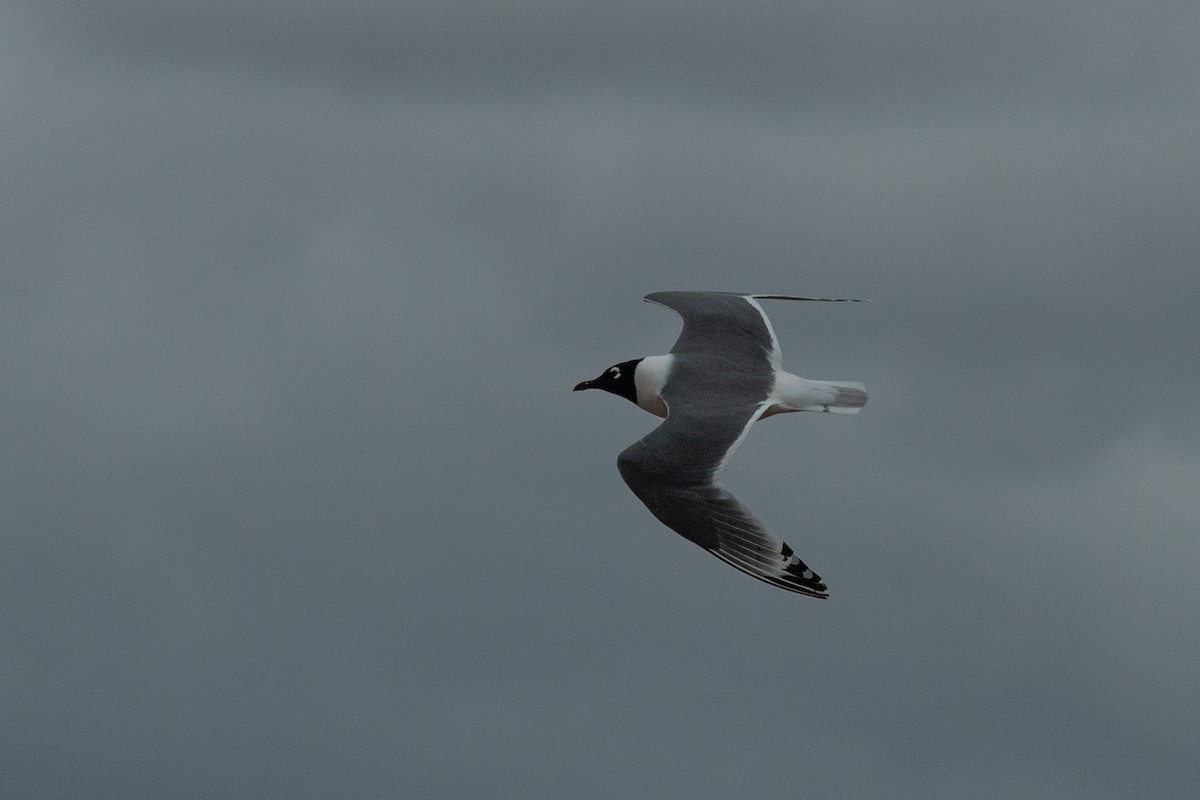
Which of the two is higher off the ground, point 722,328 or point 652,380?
point 722,328

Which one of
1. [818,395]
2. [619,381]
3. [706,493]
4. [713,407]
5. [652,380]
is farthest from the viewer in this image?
[619,381]

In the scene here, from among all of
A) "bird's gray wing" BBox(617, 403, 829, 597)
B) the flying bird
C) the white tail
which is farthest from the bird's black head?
"bird's gray wing" BBox(617, 403, 829, 597)

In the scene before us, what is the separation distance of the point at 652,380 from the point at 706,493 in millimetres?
5489

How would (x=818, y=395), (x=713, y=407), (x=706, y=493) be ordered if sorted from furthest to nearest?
1. (x=818, y=395)
2. (x=713, y=407)
3. (x=706, y=493)

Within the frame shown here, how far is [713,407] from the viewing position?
26.7m

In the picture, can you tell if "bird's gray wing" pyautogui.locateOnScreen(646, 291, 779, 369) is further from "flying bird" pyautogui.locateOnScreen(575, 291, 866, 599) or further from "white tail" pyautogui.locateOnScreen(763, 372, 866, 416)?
"white tail" pyautogui.locateOnScreen(763, 372, 866, 416)

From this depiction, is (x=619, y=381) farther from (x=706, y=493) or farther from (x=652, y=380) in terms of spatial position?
(x=706, y=493)

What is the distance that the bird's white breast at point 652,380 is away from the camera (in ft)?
96.0

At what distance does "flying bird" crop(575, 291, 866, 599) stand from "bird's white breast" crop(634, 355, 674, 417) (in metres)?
0.02

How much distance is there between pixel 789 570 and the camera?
904 inches

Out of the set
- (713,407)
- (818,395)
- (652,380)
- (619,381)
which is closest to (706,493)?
(713,407)

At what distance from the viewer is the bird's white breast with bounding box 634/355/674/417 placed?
29250 millimetres

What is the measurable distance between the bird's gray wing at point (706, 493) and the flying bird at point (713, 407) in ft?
0.04

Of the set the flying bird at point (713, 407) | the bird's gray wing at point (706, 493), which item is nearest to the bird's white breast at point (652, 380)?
the flying bird at point (713, 407)
